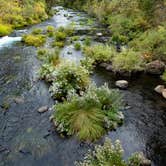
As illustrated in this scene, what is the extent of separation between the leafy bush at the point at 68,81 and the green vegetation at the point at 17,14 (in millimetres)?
18814

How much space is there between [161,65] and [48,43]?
13332mm

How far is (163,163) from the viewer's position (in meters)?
10.5

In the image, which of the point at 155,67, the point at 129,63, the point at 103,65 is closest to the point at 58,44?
the point at 103,65

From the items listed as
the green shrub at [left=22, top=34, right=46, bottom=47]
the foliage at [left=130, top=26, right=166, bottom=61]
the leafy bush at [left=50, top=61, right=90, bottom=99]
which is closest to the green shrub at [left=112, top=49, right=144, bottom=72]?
the foliage at [left=130, top=26, right=166, bottom=61]

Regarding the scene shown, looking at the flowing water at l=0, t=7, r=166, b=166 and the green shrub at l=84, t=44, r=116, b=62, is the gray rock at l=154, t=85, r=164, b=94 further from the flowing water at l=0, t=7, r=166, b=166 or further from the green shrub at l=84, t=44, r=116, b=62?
the green shrub at l=84, t=44, r=116, b=62

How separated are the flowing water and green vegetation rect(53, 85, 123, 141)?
1.37ft

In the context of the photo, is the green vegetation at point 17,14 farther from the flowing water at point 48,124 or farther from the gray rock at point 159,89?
the gray rock at point 159,89

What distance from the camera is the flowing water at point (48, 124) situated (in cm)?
1093

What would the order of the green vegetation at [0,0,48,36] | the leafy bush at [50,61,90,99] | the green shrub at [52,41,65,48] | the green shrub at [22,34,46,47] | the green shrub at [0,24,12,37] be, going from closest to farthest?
1. the leafy bush at [50,61,90,99]
2. the green shrub at [52,41,65,48]
3. the green shrub at [22,34,46,47]
4. the green shrub at [0,24,12,37]
5. the green vegetation at [0,0,48,36]

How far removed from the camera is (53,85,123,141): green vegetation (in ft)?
39.4

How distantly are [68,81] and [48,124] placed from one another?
356 cm

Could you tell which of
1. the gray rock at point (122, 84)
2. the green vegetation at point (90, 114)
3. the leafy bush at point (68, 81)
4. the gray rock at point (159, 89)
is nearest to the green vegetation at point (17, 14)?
the leafy bush at point (68, 81)

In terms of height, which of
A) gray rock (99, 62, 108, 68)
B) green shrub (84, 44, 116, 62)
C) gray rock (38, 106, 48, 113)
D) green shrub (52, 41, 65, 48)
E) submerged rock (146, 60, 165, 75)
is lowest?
green shrub (52, 41, 65, 48)

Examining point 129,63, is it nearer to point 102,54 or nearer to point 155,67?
point 155,67
